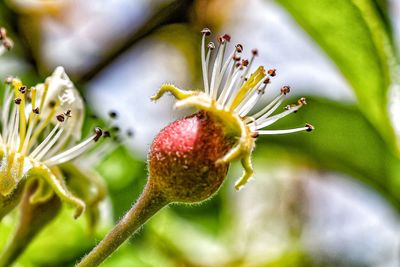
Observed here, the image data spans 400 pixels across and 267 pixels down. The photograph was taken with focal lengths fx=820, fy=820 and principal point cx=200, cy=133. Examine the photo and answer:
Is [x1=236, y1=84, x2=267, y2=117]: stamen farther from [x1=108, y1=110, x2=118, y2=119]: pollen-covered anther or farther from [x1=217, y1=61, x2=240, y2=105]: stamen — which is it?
[x1=108, y1=110, x2=118, y2=119]: pollen-covered anther

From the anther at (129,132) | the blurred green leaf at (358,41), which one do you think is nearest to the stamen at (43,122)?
the anther at (129,132)

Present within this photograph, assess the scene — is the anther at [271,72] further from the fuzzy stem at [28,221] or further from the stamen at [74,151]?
the fuzzy stem at [28,221]

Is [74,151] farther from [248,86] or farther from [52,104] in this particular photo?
[248,86]

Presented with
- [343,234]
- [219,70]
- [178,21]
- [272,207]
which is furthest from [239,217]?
[219,70]

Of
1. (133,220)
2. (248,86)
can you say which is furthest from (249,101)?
(133,220)

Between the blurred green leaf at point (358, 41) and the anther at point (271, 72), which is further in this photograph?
the blurred green leaf at point (358, 41)
